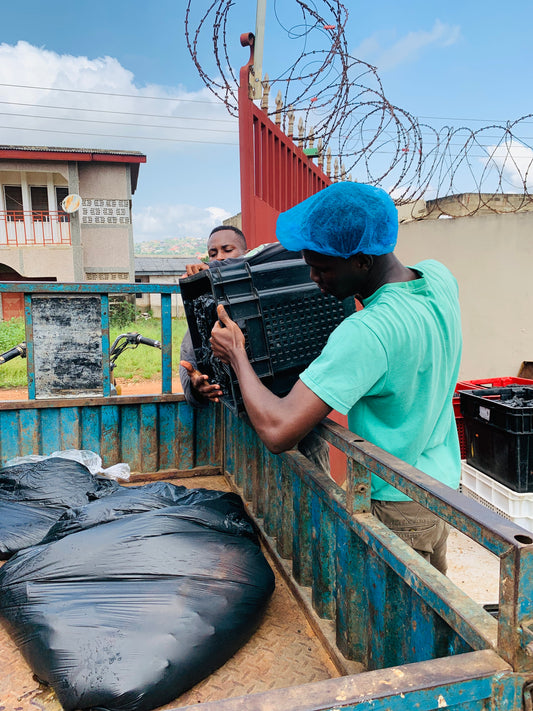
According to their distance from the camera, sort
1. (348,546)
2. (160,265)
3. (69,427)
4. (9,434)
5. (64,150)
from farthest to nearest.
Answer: (160,265) → (64,150) → (69,427) → (9,434) → (348,546)

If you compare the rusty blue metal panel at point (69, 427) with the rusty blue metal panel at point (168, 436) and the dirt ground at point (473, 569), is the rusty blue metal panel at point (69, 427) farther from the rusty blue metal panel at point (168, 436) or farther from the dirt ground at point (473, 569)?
the dirt ground at point (473, 569)

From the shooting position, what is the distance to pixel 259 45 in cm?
353

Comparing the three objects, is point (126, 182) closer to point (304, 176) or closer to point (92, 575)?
point (304, 176)

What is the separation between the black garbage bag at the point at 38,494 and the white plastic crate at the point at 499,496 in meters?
2.32

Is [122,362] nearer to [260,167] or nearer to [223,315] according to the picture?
[260,167]

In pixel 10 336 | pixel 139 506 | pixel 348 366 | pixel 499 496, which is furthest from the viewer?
pixel 10 336

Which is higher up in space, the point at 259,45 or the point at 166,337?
the point at 259,45

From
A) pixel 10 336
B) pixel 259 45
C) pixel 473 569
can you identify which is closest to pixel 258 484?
pixel 473 569

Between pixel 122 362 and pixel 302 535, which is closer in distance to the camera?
pixel 302 535

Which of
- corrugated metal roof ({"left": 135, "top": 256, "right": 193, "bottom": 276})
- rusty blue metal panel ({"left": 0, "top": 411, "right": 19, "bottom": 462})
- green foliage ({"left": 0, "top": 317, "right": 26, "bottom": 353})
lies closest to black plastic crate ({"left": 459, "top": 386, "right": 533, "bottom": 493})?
rusty blue metal panel ({"left": 0, "top": 411, "right": 19, "bottom": 462})

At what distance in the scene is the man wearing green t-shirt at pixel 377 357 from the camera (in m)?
1.26

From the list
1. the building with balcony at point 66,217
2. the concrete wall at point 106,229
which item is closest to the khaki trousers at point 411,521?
the building with balcony at point 66,217

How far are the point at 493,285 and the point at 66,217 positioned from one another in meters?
15.7

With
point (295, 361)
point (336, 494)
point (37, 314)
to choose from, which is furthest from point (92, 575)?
point (37, 314)
